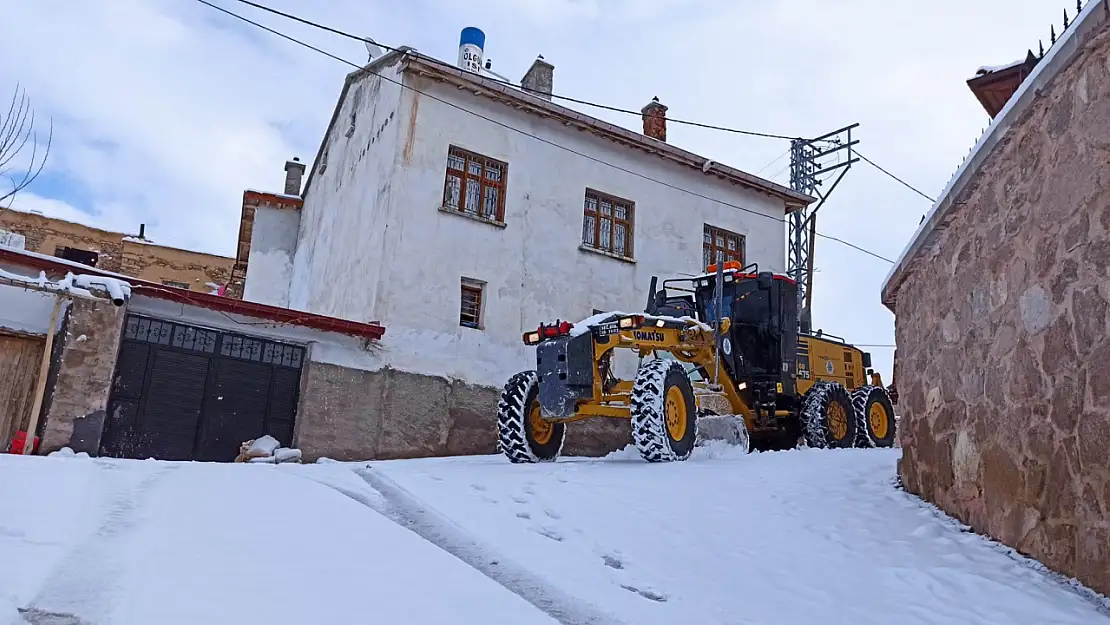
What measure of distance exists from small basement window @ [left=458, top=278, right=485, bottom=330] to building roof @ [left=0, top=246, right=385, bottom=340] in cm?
182

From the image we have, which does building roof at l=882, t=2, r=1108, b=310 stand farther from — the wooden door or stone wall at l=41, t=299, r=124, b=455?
the wooden door

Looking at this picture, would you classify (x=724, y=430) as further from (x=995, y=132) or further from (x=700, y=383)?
(x=995, y=132)

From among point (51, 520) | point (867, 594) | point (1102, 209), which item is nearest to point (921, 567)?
point (867, 594)

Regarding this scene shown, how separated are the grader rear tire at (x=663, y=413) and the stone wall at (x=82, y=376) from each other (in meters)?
7.03

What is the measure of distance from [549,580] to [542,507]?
1668mm

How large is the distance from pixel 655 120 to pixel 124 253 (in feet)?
60.1

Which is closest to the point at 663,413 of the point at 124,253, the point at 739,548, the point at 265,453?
the point at 739,548

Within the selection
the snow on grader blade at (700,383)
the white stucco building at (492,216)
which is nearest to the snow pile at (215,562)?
the snow on grader blade at (700,383)

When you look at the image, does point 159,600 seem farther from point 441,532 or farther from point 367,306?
point 367,306

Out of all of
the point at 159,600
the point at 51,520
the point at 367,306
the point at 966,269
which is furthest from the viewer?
the point at 367,306

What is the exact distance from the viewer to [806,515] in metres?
5.30

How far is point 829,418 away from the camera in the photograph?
1063cm

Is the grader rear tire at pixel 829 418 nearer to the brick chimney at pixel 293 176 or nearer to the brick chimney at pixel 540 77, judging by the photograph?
the brick chimney at pixel 540 77

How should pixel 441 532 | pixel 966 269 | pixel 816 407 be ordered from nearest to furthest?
pixel 441 532, pixel 966 269, pixel 816 407
